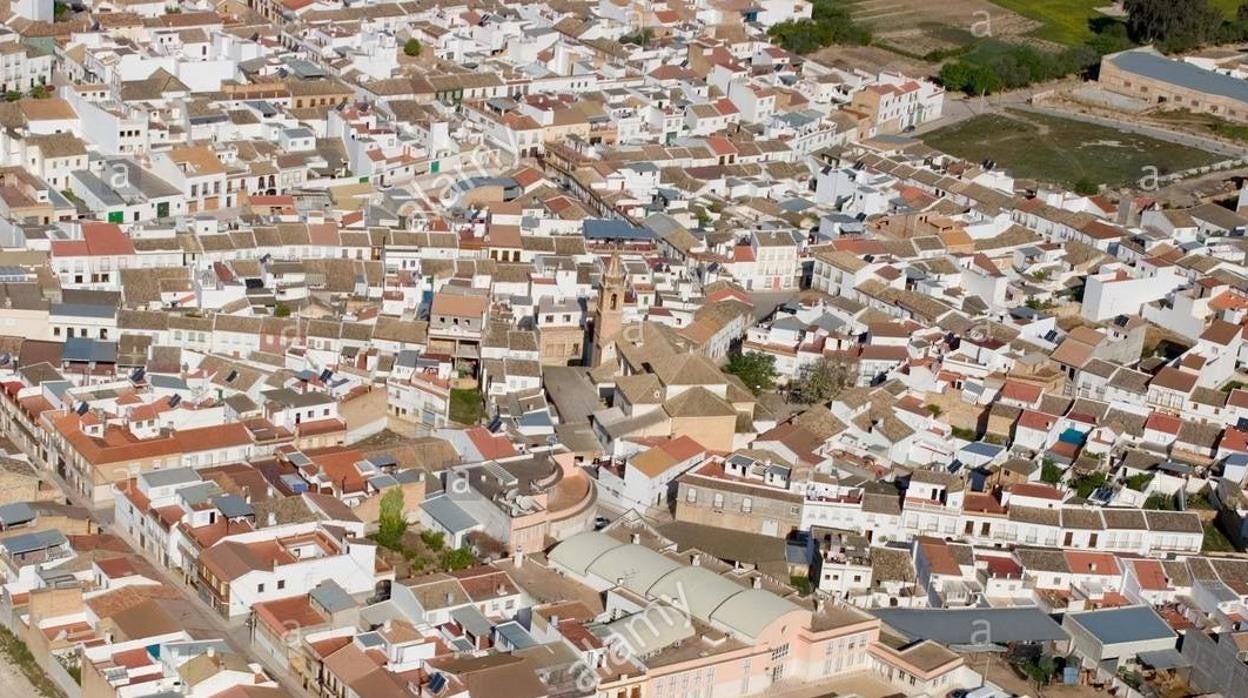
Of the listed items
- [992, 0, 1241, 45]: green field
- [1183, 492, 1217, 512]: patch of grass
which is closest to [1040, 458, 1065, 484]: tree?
[1183, 492, 1217, 512]: patch of grass

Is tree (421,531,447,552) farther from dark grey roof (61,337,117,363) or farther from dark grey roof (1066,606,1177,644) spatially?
dark grey roof (1066,606,1177,644)

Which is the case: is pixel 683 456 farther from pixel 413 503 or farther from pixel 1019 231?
pixel 1019 231

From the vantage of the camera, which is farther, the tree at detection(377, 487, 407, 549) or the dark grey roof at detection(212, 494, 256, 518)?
the tree at detection(377, 487, 407, 549)

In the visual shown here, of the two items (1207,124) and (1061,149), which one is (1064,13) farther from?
(1061,149)

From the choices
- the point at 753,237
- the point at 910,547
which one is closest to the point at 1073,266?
the point at 753,237

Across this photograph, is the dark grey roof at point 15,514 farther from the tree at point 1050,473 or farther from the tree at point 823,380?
the tree at point 1050,473

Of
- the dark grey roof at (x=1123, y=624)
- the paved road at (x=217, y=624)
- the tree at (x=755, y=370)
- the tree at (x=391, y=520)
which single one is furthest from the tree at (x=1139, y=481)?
the paved road at (x=217, y=624)
